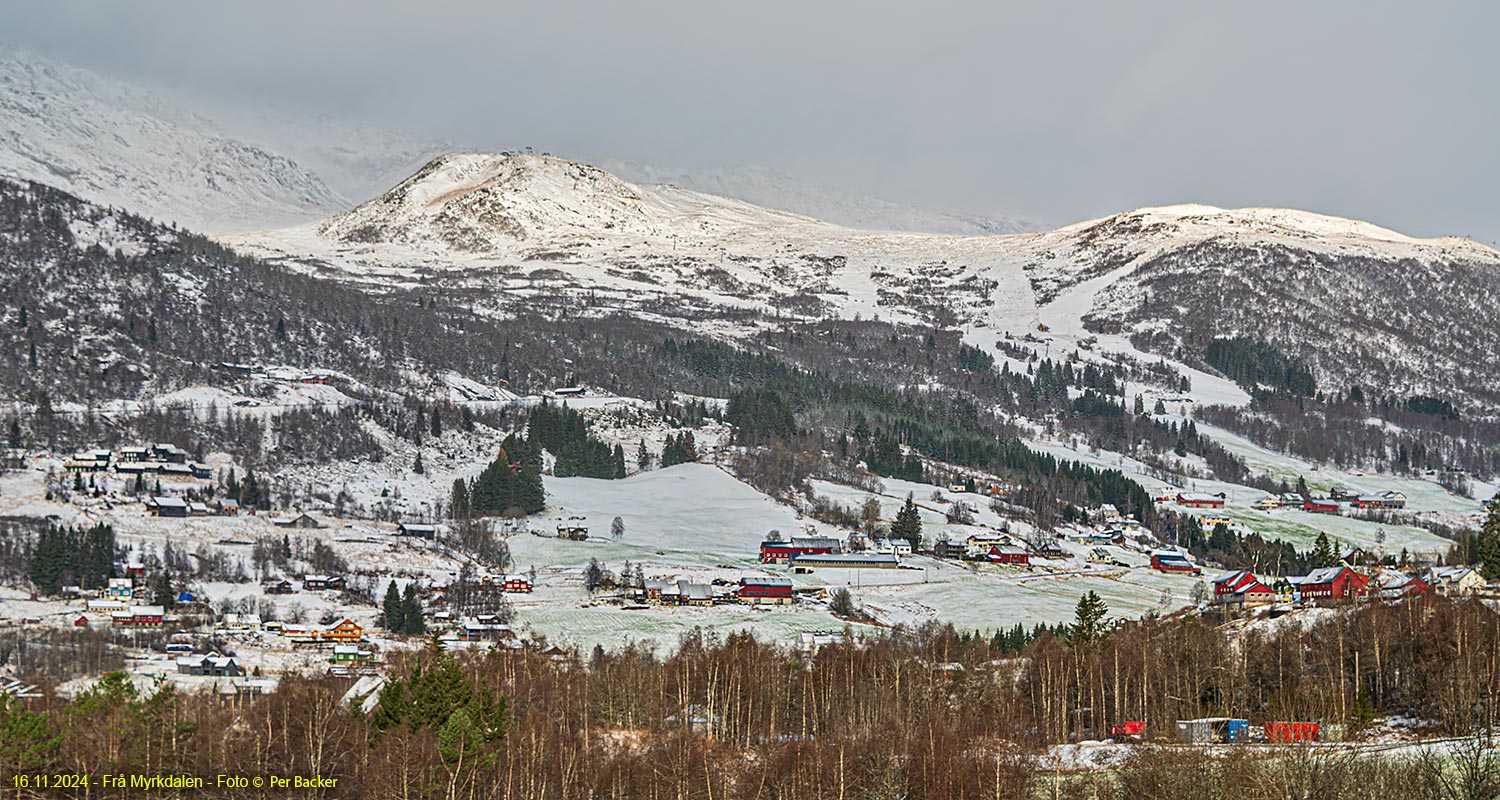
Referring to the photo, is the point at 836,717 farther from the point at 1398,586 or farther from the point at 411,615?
the point at 411,615

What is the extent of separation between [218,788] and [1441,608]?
267ft

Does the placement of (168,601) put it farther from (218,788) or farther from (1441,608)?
(1441,608)

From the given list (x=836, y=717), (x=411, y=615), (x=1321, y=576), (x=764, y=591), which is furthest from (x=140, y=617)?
(x=1321, y=576)

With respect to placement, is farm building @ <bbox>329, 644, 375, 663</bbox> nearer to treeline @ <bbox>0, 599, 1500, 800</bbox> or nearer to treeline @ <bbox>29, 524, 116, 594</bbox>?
treeline @ <bbox>0, 599, 1500, 800</bbox>

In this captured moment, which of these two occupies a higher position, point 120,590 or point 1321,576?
point 1321,576

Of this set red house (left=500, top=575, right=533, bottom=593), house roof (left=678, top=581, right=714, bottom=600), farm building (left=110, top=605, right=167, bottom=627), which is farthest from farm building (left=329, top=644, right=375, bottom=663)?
house roof (left=678, top=581, right=714, bottom=600)

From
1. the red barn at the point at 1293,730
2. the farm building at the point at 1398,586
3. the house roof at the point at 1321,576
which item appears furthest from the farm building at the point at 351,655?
the house roof at the point at 1321,576

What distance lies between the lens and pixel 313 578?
181 meters

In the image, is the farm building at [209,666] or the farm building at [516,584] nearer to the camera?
the farm building at [209,666]

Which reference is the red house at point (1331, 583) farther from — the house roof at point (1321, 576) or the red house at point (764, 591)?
the red house at point (764, 591)

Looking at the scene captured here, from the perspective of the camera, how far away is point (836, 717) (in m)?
104

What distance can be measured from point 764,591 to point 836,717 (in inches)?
3307

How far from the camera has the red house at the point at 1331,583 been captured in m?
154

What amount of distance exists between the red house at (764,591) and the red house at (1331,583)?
57108 mm
